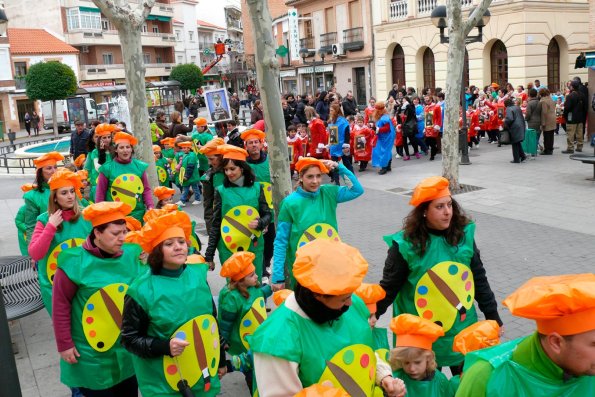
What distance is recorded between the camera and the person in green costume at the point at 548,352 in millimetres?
2068

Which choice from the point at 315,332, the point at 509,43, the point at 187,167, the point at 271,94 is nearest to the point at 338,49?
the point at 509,43

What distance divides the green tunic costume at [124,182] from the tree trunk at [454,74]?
702cm

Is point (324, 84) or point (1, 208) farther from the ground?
point (324, 84)

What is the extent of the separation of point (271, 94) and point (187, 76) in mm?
56920

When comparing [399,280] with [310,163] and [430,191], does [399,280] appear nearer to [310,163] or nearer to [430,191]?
[430,191]

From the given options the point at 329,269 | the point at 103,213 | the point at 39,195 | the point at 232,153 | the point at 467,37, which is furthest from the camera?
the point at 467,37

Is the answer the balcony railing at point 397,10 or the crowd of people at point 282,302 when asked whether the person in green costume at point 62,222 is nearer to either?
the crowd of people at point 282,302

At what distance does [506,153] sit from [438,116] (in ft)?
7.90

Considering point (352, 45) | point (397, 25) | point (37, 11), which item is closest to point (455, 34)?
point (397, 25)

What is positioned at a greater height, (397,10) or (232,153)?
(397,10)

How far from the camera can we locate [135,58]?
33.9 feet

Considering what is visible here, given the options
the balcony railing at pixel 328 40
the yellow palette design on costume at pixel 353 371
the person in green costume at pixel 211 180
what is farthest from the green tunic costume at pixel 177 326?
the balcony railing at pixel 328 40

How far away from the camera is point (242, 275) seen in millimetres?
4609

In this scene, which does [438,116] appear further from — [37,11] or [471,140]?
[37,11]
